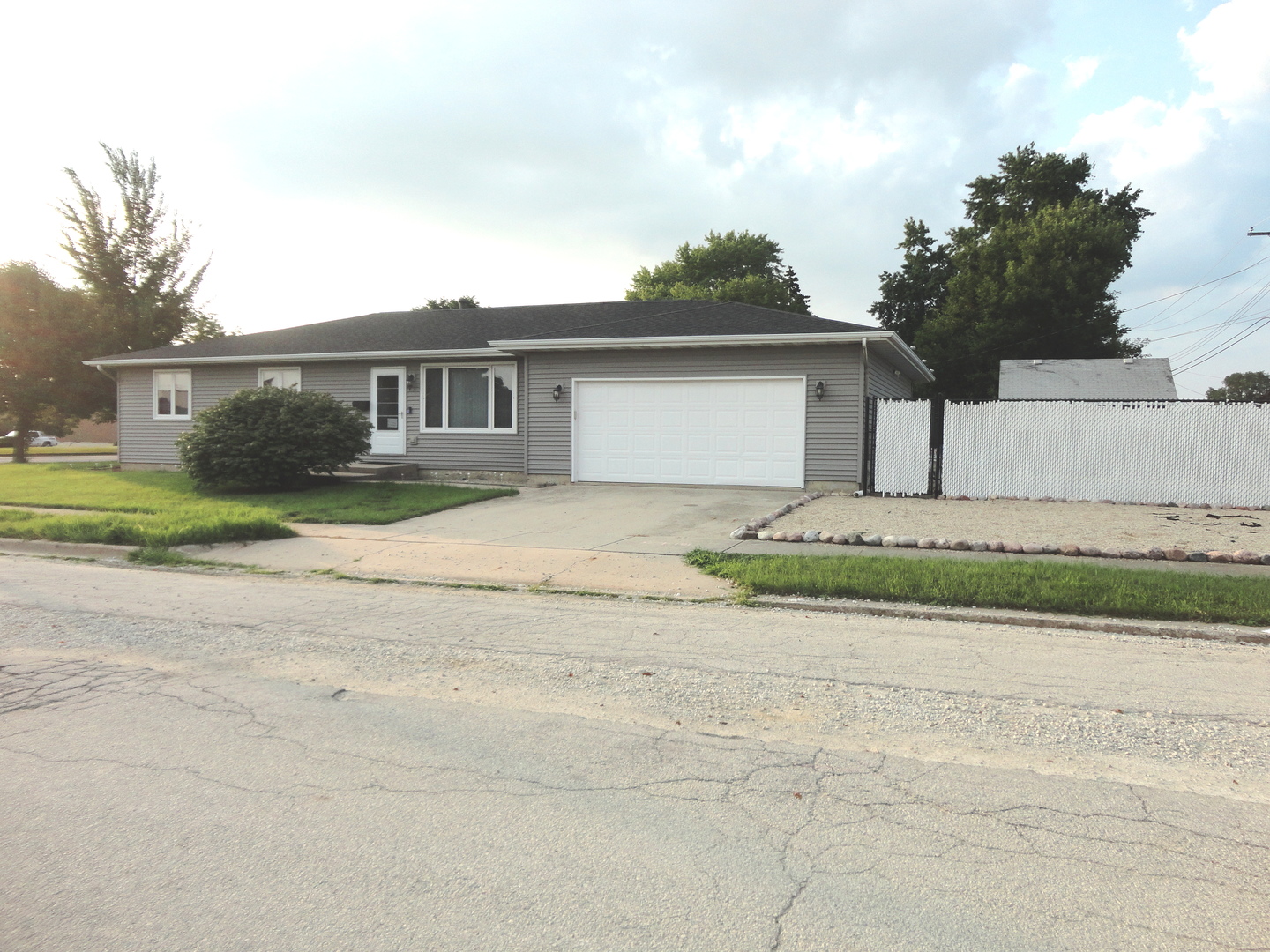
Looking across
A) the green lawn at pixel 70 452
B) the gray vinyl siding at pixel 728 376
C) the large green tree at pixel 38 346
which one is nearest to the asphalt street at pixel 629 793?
the gray vinyl siding at pixel 728 376

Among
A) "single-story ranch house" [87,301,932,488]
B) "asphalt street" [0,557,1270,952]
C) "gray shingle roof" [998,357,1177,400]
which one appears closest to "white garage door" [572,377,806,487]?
"single-story ranch house" [87,301,932,488]

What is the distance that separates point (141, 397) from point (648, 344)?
14.7m

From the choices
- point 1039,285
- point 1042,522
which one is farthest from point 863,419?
point 1039,285

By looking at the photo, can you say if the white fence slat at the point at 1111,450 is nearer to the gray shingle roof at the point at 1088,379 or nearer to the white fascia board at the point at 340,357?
the gray shingle roof at the point at 1088,379

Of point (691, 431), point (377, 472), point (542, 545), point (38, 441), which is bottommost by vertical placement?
point (542, 545)

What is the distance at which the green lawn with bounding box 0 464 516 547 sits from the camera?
11.2 m

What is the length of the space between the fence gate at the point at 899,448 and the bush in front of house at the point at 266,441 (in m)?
10.1

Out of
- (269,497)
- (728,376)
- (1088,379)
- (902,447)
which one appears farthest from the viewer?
(1088,379)

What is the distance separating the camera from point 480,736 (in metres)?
4.13

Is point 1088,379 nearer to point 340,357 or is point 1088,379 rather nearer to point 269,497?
point 340,357

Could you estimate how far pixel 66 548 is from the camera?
35.8 feet

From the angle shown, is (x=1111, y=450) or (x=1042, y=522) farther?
(x=1111, y=450)

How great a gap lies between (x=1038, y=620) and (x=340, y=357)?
16.4 m

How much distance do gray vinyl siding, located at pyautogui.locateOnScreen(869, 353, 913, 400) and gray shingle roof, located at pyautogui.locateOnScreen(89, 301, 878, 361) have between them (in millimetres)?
1260
